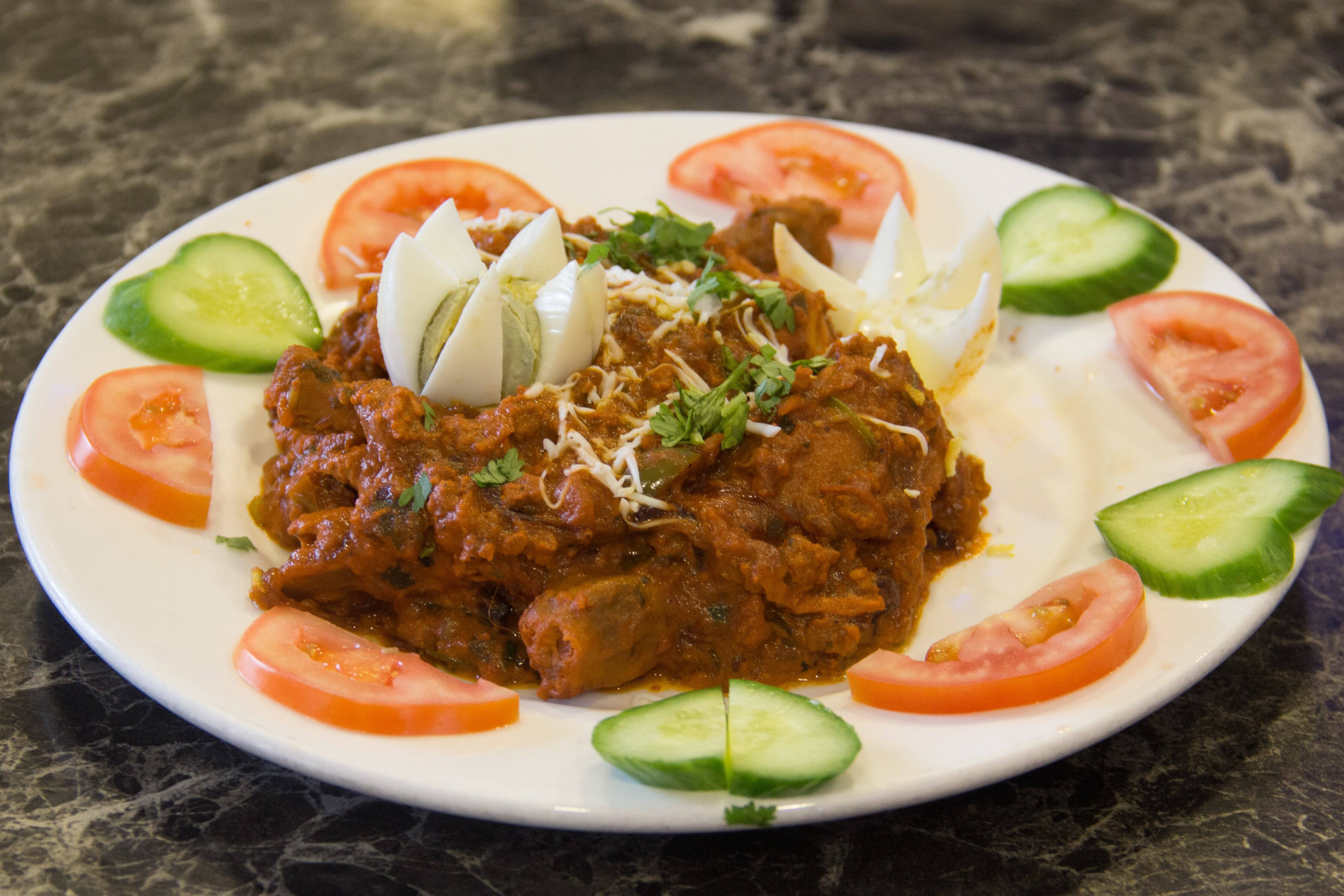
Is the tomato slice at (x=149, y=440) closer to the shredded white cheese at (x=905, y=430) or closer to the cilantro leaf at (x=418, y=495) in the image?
the cilantro leaf at (x=418, y=495)

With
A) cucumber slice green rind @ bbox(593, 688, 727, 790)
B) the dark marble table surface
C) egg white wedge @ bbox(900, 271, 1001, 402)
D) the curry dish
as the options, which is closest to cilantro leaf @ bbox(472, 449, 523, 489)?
the curry dish

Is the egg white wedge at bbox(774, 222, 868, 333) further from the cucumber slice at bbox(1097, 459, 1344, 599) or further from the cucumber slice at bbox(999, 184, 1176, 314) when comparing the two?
the cucumber slice at bbox(1097, 459, 1344, 599)

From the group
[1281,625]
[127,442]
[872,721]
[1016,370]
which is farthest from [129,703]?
[1281,625]

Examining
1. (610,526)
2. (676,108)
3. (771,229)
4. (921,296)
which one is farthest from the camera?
(676,108)

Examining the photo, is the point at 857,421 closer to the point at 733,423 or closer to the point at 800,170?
the point at 733,423

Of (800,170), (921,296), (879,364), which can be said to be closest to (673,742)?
(879,364)

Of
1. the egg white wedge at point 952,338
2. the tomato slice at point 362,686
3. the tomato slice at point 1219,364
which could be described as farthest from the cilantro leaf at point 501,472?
the tomato slice at point 1219,364

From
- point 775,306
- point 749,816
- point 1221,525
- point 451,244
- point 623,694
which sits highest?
point 451,244
